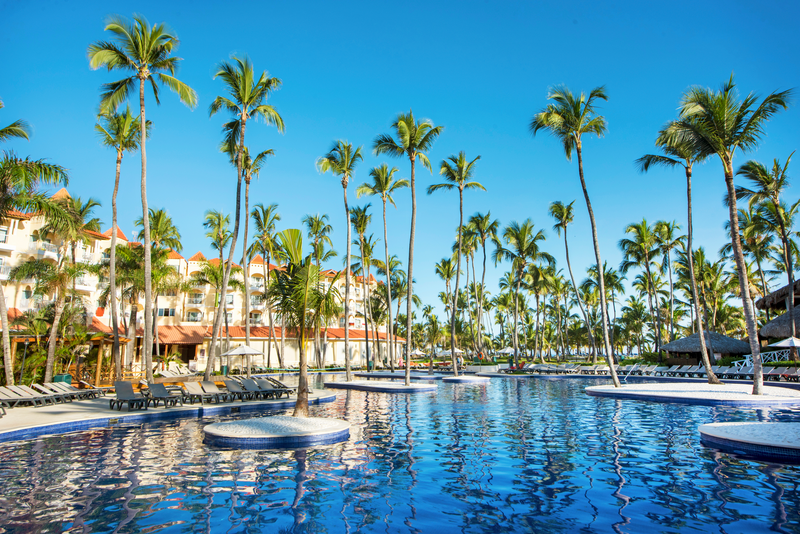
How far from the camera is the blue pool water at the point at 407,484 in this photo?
530cm

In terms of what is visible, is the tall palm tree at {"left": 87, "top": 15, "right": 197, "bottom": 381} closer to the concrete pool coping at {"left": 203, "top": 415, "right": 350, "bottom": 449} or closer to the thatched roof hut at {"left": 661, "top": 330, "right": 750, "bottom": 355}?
the concrete pool coping at {"left": 203, "top": 415, "right": 350, "bottom": 449}

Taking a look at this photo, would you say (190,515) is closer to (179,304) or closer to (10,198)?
(10,198)

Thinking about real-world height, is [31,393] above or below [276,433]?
above

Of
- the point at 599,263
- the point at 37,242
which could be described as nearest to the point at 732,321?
the point at 599,263

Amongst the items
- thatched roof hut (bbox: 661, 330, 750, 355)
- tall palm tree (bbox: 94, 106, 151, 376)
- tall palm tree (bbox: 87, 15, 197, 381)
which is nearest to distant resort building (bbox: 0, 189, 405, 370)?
tall palm tree (bbox: 94, 106, 151, 376)

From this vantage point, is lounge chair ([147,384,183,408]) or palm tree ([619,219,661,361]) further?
palm tree ([619,219,661,361])

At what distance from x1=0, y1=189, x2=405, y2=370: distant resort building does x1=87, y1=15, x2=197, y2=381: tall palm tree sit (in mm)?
11681

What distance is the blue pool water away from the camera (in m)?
5.30

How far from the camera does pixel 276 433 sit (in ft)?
31.9

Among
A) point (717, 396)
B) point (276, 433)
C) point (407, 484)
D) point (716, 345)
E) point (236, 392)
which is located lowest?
point (717, 396)

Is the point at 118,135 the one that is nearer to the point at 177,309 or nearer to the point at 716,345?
the point at 177,309

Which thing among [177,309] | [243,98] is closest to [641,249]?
[243,98]

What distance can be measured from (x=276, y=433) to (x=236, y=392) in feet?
28.7

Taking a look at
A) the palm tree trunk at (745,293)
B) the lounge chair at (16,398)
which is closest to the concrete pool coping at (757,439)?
the palm tree trunk at (745,293)
